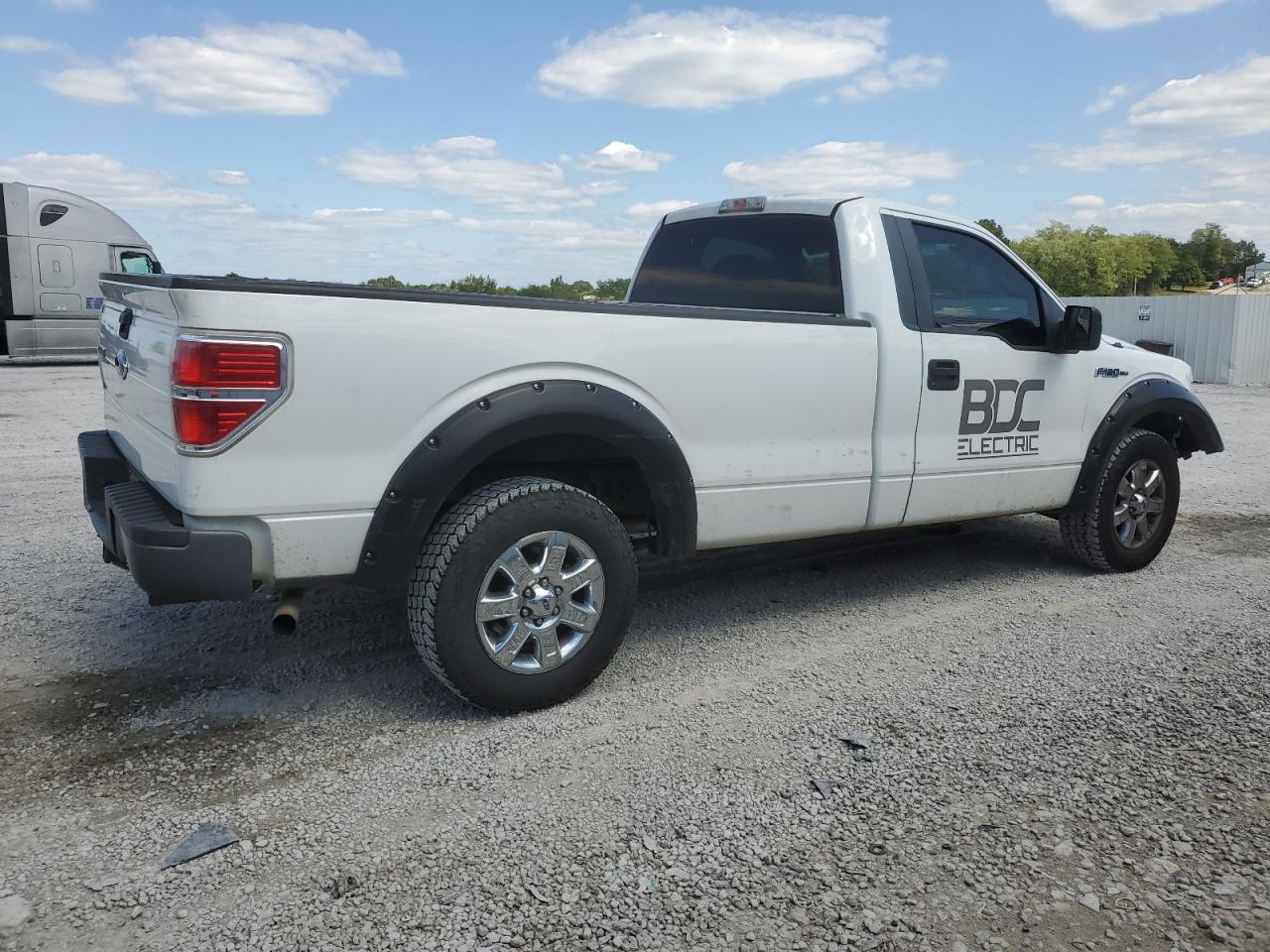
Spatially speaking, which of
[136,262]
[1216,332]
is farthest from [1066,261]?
[136,262]

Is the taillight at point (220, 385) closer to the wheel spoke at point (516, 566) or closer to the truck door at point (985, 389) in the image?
the wheel spoke at point (516, 566)

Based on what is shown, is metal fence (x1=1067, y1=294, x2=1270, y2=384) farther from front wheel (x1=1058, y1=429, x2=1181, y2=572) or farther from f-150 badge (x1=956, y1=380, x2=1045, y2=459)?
f-150 badge (x1=956, y1=380, x2=1045, y2=459)

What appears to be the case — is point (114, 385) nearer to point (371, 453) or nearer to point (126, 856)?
point (371, 453)

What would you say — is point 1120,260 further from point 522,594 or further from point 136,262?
point 522,594

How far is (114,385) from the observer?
4.02 meters

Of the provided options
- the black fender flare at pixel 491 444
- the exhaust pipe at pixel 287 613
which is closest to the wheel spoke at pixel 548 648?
the black fender flare at pixel 491 444

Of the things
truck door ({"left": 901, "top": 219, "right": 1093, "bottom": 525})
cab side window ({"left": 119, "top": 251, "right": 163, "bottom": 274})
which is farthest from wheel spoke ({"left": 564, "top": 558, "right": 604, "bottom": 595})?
cab side window ({"left": 119, "top": 251, "right": 163, "bottom": 274})

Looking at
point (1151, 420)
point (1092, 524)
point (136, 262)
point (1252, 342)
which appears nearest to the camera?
point (1092, 524)

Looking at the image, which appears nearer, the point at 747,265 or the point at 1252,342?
the point at 747,265

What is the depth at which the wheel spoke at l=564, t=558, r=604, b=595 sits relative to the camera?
11.6 feet

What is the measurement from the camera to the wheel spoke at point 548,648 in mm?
3525

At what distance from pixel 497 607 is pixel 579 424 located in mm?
700

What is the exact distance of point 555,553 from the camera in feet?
11.5

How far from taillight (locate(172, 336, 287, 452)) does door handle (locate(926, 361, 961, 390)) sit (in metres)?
2.81
